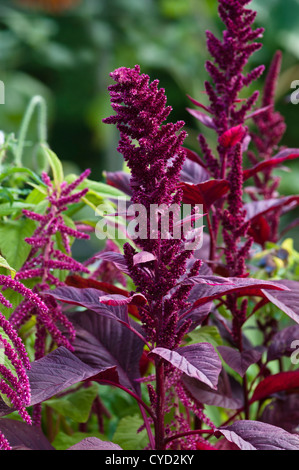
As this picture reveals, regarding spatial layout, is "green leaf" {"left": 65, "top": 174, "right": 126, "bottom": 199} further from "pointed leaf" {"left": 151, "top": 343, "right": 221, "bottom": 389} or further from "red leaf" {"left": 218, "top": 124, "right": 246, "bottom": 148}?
"pointed leaf" {"left": 151, "top": 343, "right": 221, "bottom": 389}

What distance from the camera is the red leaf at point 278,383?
0.52 metres

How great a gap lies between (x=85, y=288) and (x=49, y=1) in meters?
4.23

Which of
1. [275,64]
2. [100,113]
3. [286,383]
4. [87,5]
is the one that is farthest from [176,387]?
[87,5]

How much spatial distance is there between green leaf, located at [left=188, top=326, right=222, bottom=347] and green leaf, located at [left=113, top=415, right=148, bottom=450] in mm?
111

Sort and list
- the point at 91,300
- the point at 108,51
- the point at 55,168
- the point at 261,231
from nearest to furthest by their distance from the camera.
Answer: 1. the point at 91,300
2. the point at 55,168
3. the point at 261,231
4. the point at 108,51

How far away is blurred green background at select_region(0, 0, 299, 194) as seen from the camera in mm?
3369

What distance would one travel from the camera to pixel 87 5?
14.0 ft

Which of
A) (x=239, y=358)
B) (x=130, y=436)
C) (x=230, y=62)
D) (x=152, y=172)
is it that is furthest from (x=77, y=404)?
(x=230, y=62)

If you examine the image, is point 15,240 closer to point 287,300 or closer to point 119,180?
point 119,180

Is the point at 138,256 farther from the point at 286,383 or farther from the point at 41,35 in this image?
the point at 41,35

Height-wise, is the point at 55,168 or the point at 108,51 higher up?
the point at 108,51

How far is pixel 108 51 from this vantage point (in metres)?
4.15

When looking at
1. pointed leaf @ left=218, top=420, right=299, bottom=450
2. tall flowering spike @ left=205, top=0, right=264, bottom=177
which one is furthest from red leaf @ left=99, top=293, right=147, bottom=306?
tall flowering spike @ left=205, top=0, right=264, bottom=177

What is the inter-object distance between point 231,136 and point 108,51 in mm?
3814
